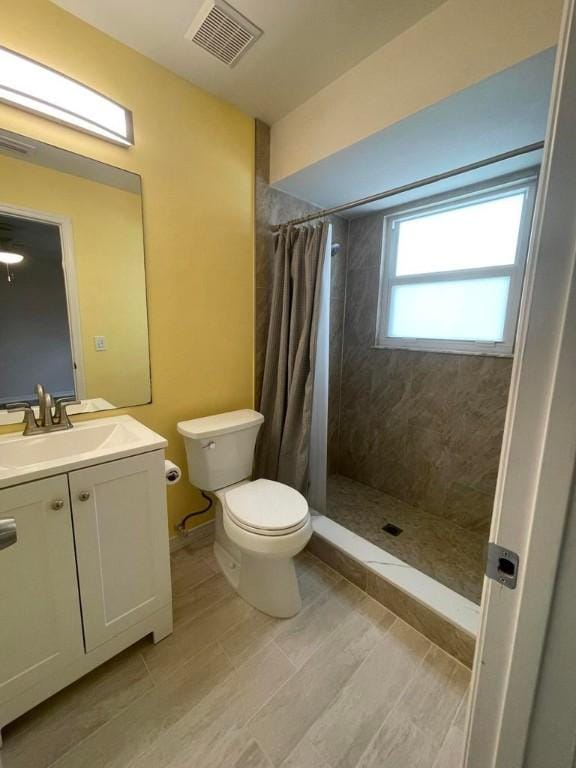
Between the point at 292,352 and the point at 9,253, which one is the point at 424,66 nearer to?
the point at 292,352

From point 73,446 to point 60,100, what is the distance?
1356 mm

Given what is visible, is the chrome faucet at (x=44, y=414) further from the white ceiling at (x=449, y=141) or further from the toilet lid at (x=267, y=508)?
the white ceiling at (x=449, y=141)

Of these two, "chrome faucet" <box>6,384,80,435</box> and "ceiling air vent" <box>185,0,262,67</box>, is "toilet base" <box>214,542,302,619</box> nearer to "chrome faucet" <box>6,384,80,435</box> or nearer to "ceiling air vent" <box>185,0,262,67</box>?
"chrome faucet" <box>6,384,80,435</box>

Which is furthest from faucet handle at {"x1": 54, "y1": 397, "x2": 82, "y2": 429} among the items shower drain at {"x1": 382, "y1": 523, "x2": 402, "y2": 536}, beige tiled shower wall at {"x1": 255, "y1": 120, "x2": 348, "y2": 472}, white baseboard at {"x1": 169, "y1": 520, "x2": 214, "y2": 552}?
shower drain at {"x1": 382, "y1": 523, "x2": 402, "y2": 536}

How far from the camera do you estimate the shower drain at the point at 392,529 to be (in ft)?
6.49

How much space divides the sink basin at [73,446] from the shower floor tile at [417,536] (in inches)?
56.3

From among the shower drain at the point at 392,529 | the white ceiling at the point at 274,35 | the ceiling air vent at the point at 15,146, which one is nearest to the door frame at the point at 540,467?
the white ceiling at the point at 274,35

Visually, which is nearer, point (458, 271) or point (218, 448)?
point (218, 448)

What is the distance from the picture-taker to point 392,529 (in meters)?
2.02

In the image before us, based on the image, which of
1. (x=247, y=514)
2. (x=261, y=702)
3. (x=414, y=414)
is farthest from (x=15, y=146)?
(x=414, y=414)

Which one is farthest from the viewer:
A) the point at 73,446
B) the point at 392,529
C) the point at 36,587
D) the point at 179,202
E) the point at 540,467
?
the point at 392,529

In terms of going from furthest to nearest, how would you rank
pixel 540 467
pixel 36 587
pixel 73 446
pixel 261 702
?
pixel 73 446 < pixel 261 702 < pixel 36 587 < pixel 540 467

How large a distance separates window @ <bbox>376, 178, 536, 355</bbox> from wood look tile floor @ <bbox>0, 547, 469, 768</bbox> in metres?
1.61

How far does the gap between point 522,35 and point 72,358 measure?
2.01 meters
